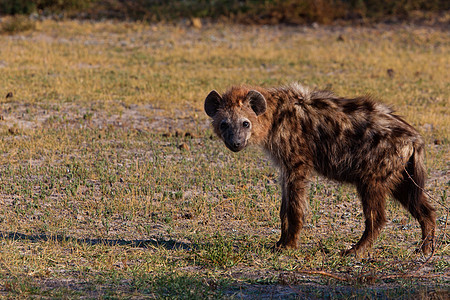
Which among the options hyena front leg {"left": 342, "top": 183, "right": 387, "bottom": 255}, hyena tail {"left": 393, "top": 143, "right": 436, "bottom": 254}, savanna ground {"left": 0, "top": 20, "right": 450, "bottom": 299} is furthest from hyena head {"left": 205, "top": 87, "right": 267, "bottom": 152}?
hyena tail {"left": 393, "top": 143, "right": 436, "bottom": 254}

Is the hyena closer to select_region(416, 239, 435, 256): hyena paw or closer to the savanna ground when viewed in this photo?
select_region(416, 239, 435, 256): hyena paw

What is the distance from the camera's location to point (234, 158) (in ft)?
32.3

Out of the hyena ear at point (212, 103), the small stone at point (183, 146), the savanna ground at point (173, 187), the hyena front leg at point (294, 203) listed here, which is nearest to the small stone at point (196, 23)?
the savanna ground at point (173, 187)

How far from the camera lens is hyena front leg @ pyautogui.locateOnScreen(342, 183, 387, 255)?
620cm

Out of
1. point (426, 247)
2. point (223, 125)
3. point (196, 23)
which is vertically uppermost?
point (223, 125)

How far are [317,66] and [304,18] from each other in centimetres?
686

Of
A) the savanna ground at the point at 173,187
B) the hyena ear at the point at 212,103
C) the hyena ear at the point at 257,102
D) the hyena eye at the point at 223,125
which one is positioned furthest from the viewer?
the hyena ear at the point at 212,103

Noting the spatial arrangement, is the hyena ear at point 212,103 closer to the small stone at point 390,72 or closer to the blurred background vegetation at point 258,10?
the small stone at point 390,72

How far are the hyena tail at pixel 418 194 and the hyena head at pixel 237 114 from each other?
1507mm

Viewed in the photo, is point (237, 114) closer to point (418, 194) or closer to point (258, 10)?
point (418, 194)

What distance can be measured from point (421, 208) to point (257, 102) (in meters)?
1.89

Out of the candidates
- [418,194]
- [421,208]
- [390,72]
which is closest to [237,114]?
[418,194]

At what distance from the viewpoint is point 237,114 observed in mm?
6434

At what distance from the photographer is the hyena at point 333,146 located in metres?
6.22
